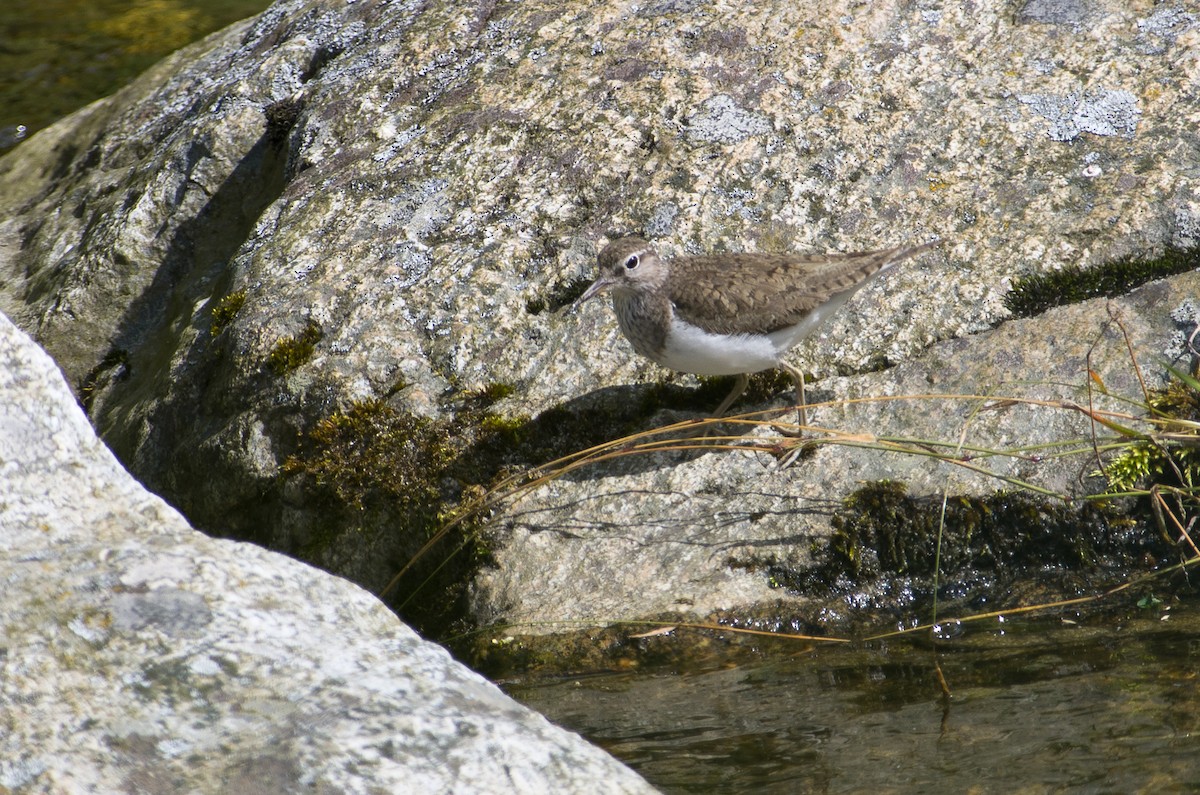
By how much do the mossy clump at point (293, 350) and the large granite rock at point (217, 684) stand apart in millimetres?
2880

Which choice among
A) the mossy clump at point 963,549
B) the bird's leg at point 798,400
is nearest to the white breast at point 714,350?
the bird's leg at point 798,400

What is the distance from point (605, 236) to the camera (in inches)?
301

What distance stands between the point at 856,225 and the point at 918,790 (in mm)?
4131

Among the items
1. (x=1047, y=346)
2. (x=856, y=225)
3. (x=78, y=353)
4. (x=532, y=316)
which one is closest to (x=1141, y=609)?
(x=1047, y=346)

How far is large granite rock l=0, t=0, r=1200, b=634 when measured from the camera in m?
6.52

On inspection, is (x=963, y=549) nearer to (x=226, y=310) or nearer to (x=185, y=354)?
(x=226, y=310)

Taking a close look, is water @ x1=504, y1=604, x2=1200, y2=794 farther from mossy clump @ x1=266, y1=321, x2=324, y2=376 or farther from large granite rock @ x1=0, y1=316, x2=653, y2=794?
mossy clump @ x1=266, y1=321, x2=324, y2=376

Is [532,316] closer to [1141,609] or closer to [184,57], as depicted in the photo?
[1141,609]

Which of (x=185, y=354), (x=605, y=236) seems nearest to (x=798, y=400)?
(x=605, y=236)

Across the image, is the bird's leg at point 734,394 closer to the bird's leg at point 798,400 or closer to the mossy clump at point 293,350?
the bird's leg at point 798,400

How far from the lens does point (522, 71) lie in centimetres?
862

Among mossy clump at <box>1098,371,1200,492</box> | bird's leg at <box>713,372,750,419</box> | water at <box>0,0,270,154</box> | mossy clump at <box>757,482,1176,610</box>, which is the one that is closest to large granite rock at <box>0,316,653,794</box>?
mossy clump at <box>757,482,1176,610</box>

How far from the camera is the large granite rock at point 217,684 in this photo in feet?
11.5

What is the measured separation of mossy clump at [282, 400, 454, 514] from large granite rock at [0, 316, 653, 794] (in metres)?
2.39
